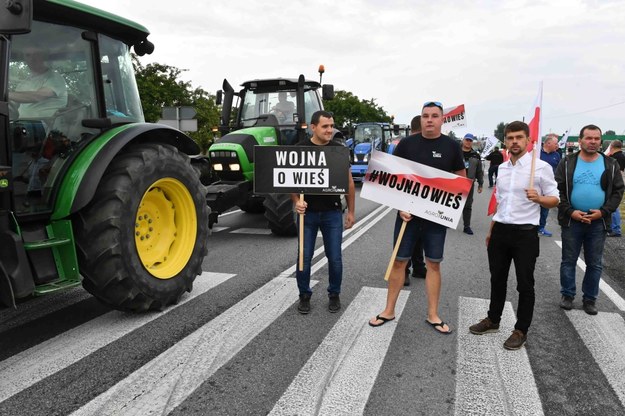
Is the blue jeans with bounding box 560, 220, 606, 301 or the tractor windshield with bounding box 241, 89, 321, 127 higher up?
the tractor windshield with bounding box 241, 89, 321, 127

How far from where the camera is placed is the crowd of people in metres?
3.81

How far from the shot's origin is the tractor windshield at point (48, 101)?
3395mm

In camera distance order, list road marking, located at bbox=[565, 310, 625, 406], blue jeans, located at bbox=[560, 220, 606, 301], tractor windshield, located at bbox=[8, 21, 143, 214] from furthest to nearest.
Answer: blue jeans, located at bbox=[560, 220, 606, 301] → tractor windshield, located at bbox=[8, 21, 143, 214] → road marking, located at bbox=[565, 310, 625, 406]

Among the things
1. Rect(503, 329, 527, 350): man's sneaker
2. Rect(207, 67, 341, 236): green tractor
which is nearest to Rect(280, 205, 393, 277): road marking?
Rect(207, 67, 341, 236): green tractor

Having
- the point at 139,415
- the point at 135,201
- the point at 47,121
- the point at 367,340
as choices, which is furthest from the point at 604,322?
the point at 47,121

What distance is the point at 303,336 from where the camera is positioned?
12.7ft

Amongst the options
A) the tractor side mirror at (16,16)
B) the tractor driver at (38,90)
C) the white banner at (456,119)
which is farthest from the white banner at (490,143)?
the tractor side mirror at (16,16)

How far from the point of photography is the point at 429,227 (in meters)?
4.13

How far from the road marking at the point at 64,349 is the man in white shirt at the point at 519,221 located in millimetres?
2971

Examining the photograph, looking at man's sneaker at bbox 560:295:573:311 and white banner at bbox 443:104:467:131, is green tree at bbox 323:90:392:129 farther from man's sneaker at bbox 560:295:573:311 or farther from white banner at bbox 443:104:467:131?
man's sneaker at bbox 560:295:573:311

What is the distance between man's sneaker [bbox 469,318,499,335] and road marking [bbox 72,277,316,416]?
1.73m

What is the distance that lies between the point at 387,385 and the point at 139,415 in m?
1.54

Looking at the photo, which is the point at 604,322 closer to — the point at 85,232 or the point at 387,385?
the point at 387,385

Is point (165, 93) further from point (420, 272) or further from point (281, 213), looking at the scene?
point (420, 272)
